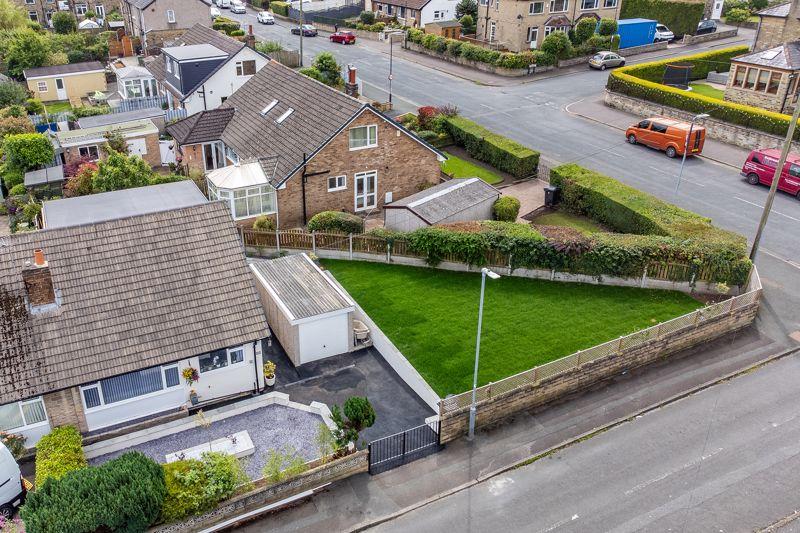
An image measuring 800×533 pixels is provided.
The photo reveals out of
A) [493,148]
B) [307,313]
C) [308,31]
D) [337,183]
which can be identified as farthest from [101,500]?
[308,31]

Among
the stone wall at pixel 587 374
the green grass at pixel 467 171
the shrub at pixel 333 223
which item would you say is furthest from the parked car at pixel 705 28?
the shrub at pixel 333 223

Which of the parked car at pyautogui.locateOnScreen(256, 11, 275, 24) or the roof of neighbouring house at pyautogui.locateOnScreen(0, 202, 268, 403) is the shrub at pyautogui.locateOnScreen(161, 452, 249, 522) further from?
the parked car at pyautogui.locateOnScreen(256, 11, 275, 24)

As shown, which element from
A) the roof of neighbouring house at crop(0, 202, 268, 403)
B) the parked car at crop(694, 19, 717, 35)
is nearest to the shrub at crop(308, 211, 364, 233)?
the roof of neighbouring house at crop(0, 202, 268, 403)

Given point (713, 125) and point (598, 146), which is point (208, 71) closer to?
point (598, 146)

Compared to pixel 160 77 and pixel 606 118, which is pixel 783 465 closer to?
pixel 606 118

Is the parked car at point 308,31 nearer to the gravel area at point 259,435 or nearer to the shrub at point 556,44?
the shrub at point 556,44

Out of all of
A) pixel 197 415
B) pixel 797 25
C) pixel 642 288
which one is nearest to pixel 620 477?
pixel 642 288

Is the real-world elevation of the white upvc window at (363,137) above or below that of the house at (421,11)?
below
